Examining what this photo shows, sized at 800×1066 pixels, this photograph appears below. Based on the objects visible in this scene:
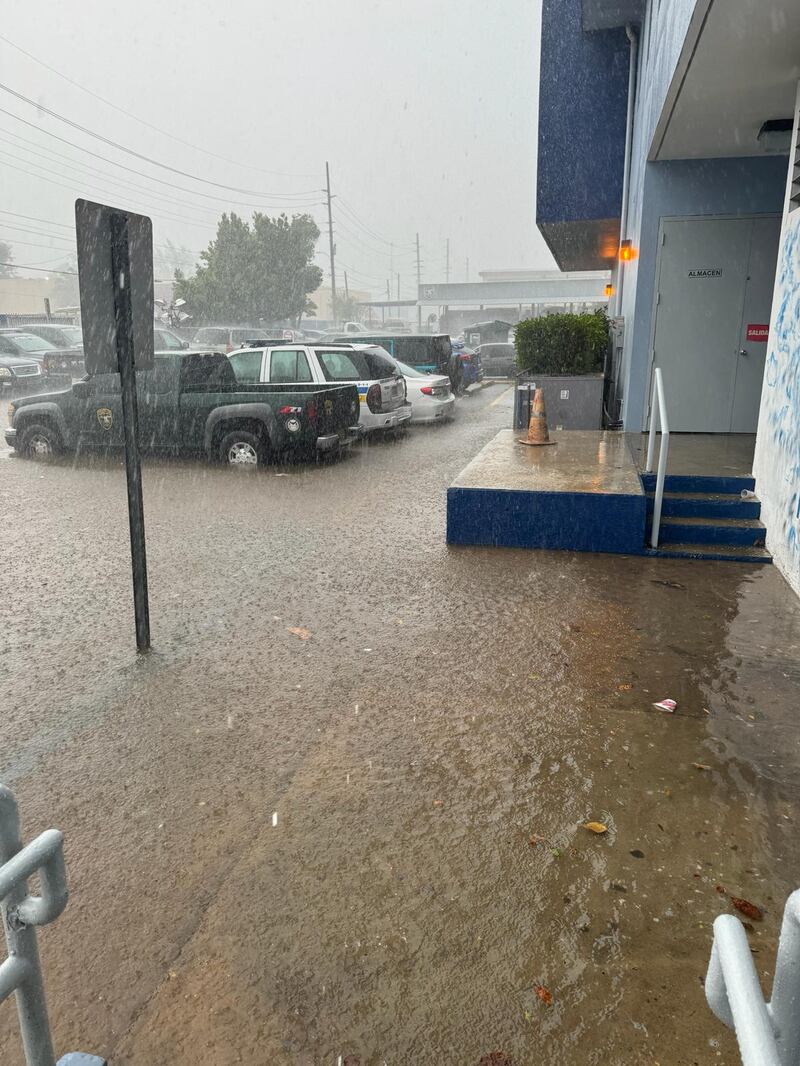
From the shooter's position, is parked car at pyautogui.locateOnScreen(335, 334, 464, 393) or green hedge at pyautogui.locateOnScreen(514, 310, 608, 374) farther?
parked car at pyautogui.locateOnScreen(335, 334, 464, 393)

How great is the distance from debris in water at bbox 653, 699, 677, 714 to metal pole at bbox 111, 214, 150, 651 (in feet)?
10.2

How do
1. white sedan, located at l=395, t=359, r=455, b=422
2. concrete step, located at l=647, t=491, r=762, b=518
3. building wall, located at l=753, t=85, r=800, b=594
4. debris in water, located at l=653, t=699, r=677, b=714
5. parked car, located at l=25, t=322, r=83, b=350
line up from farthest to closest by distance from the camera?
parked car, located at l=25, t=322, r=83, b=350, white sedan, located at l=395, t=359, r=455, b=422, concrete step, located at l=647, t=491, r=762, b=518, building wall, located at l=753, t=85, r=800, b=594, debris in water, located at l=653, t=699, r=677, b=714

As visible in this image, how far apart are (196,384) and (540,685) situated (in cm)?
874

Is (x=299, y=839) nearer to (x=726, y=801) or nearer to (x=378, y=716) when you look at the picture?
(x=378, y=716)

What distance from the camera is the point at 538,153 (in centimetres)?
1538

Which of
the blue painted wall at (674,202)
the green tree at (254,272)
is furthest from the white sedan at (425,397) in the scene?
the green tree at (254,272)

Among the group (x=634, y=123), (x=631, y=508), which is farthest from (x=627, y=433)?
(x=634, y=123)

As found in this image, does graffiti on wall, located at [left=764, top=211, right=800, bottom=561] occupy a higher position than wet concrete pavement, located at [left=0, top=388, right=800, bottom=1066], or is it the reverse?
graffiti on wall, located at [left=764, top=211, right=800, bottom=561]

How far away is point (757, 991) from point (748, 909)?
1994 mm

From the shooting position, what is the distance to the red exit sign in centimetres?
1026

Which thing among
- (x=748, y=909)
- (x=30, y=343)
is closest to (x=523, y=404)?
(x=748, y=909)

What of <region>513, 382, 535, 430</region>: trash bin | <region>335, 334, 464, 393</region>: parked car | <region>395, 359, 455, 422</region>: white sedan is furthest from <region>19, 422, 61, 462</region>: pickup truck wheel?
<region>335, 334, 464, 393</region>: parked car

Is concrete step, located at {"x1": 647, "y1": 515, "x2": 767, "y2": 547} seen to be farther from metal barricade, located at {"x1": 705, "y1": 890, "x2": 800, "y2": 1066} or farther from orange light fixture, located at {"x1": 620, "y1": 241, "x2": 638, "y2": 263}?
metal barricade, located at {"x1": 705, "y1": 890, "x2": 800, "y2": 1066}

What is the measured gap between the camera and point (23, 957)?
159 centimetres
